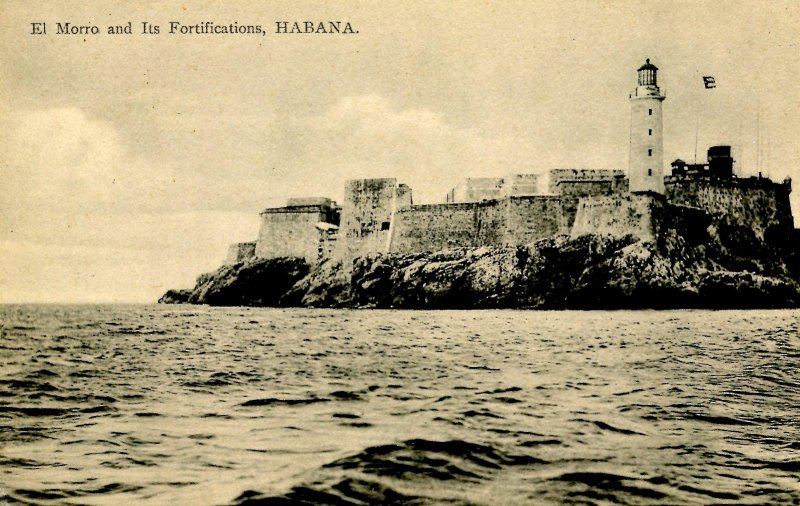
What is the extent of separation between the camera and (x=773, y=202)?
1417 inches

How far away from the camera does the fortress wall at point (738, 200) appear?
1396 inches

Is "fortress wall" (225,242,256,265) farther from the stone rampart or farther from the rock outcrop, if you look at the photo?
the stone rampart

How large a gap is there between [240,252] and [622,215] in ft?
90.7

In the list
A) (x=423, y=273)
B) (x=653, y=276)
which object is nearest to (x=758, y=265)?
(x=653, y=276)

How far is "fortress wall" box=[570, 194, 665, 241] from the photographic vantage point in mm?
33219

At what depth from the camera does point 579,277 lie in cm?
3288

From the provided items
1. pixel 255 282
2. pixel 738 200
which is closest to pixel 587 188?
pixel 738 200

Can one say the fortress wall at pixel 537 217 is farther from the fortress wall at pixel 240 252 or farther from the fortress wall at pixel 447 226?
the fortress wall at pixel 240 252

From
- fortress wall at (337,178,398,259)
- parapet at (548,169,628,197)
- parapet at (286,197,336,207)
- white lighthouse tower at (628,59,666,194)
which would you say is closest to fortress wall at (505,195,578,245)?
parapet at (548,169,628,197)

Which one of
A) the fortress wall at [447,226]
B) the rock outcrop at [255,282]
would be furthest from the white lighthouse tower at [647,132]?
the rock outcrop at [255,282]

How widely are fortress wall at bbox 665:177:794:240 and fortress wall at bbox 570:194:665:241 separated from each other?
2.39m

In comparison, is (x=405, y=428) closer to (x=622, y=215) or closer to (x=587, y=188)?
(x=622, y=215)

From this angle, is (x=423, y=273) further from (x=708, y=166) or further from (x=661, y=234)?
(x=708, y=166)

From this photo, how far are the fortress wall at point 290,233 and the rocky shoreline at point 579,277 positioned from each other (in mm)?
4151
